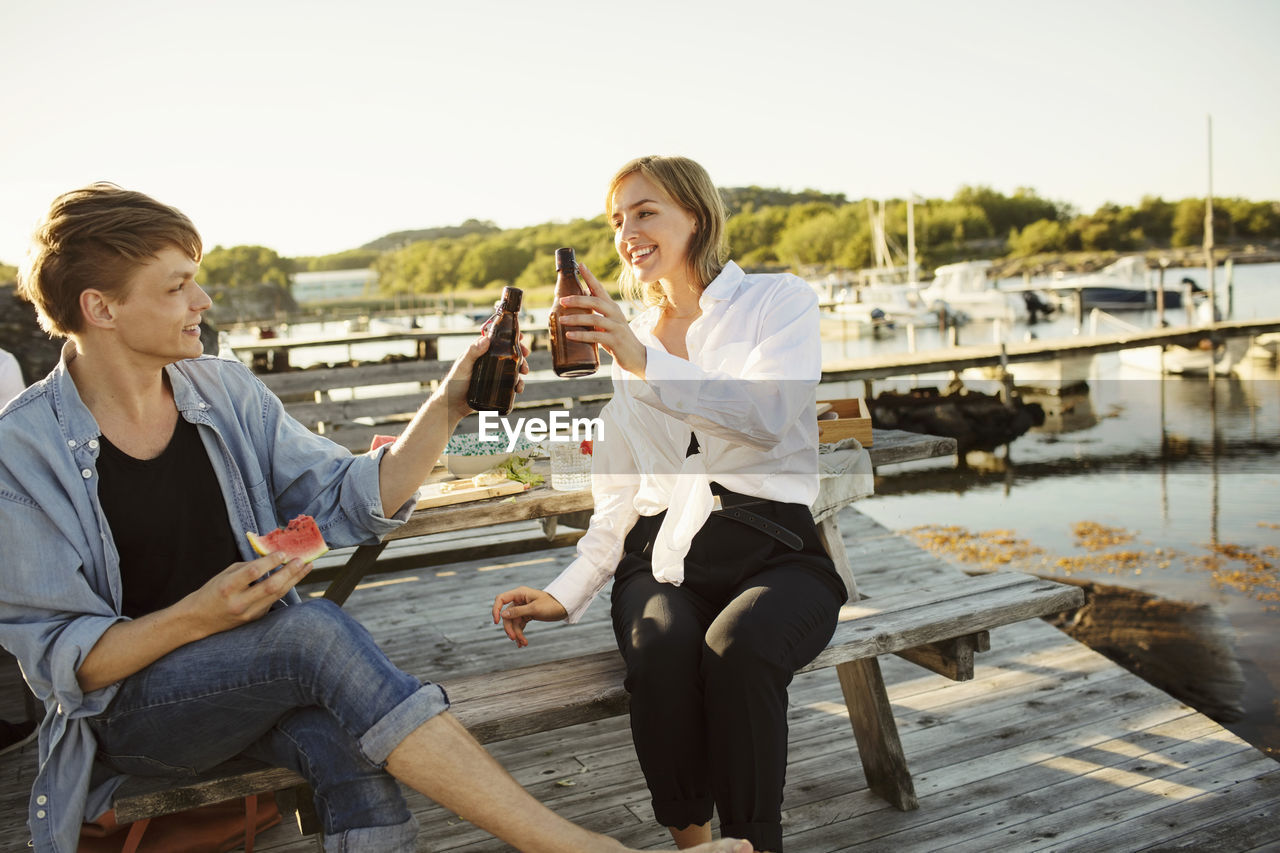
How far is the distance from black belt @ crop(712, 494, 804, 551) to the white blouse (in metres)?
0.05

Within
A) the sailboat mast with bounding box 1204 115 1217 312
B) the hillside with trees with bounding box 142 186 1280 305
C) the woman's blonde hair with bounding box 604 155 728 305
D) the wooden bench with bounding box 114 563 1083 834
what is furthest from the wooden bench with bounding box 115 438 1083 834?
the hillside with trees with bounding box 142 186 1280 305

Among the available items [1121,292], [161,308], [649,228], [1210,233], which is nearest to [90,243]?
[161,308]

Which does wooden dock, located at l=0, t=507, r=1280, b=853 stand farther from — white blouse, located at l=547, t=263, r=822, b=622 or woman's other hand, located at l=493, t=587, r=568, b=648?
white blouse, located at l=547, t=263, r=822, b=622

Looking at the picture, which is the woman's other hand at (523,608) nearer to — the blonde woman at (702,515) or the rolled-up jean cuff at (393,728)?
the blonde woman at (702,515)

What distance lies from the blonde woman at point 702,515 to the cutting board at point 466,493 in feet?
1.89

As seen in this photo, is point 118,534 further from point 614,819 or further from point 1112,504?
point 1112,504

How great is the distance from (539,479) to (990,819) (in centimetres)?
172

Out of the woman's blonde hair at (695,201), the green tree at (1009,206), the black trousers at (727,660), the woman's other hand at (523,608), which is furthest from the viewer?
the green tree at (1009,206)

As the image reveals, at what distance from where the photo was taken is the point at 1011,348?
18281mm

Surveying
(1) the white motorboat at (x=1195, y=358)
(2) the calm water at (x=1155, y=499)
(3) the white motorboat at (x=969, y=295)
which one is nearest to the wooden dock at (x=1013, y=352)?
(1) the white motorboat at (x=1195, y=358)

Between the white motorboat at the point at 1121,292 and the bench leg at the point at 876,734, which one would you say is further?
the white motorboat at the point at 1121,292

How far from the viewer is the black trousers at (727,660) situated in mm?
1996

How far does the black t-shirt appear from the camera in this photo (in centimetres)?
192

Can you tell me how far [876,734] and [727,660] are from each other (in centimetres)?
110
